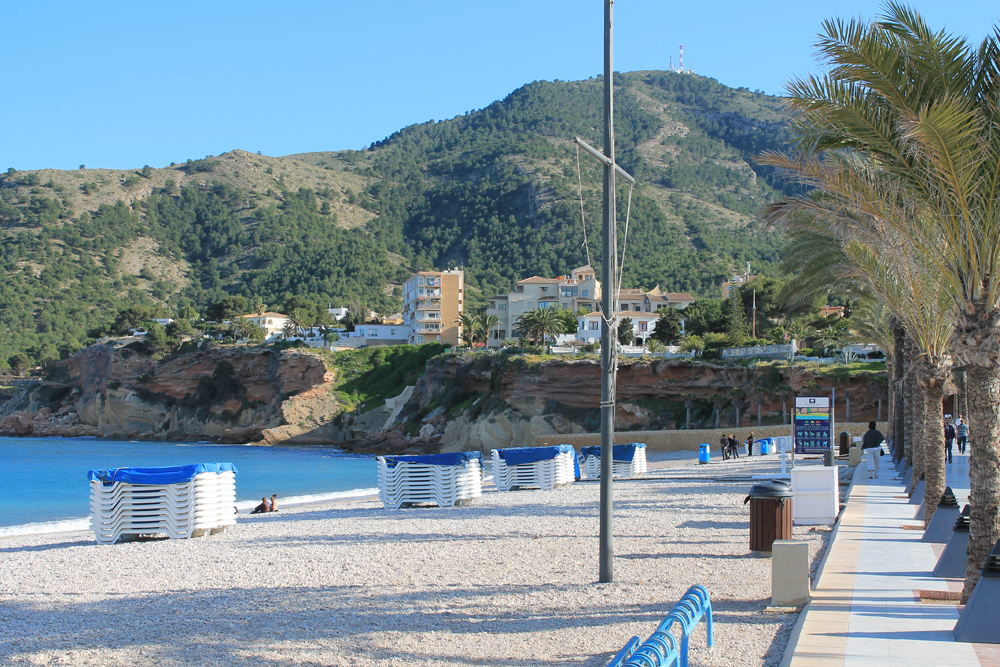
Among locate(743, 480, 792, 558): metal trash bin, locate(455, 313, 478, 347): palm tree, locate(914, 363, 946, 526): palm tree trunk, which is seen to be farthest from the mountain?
locate(743, 480, 792, 558): metal trash bin

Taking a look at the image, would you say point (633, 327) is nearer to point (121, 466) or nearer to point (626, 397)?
point (626, 397)

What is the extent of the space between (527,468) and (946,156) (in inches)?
763

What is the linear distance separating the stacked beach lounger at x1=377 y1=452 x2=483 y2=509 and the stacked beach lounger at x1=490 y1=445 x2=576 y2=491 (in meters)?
5.61

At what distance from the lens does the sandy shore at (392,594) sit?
23.2ft

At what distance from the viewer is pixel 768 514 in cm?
1060

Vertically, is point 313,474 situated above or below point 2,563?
below

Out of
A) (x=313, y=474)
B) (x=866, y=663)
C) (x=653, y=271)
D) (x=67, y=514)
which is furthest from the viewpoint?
(x=653, y=271)

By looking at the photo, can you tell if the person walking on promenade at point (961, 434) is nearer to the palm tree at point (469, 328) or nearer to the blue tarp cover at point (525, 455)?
the blue tarp cover at point (525, 455)

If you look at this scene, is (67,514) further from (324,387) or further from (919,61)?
(324,387)

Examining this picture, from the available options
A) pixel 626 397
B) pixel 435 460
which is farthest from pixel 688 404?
pixel 435 460

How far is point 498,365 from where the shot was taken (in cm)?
7031

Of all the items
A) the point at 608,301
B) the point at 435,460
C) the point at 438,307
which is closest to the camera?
the point at 608,301

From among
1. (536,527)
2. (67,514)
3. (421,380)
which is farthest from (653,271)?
(536,527)

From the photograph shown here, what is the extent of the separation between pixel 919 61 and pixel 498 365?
6243 centimetres
